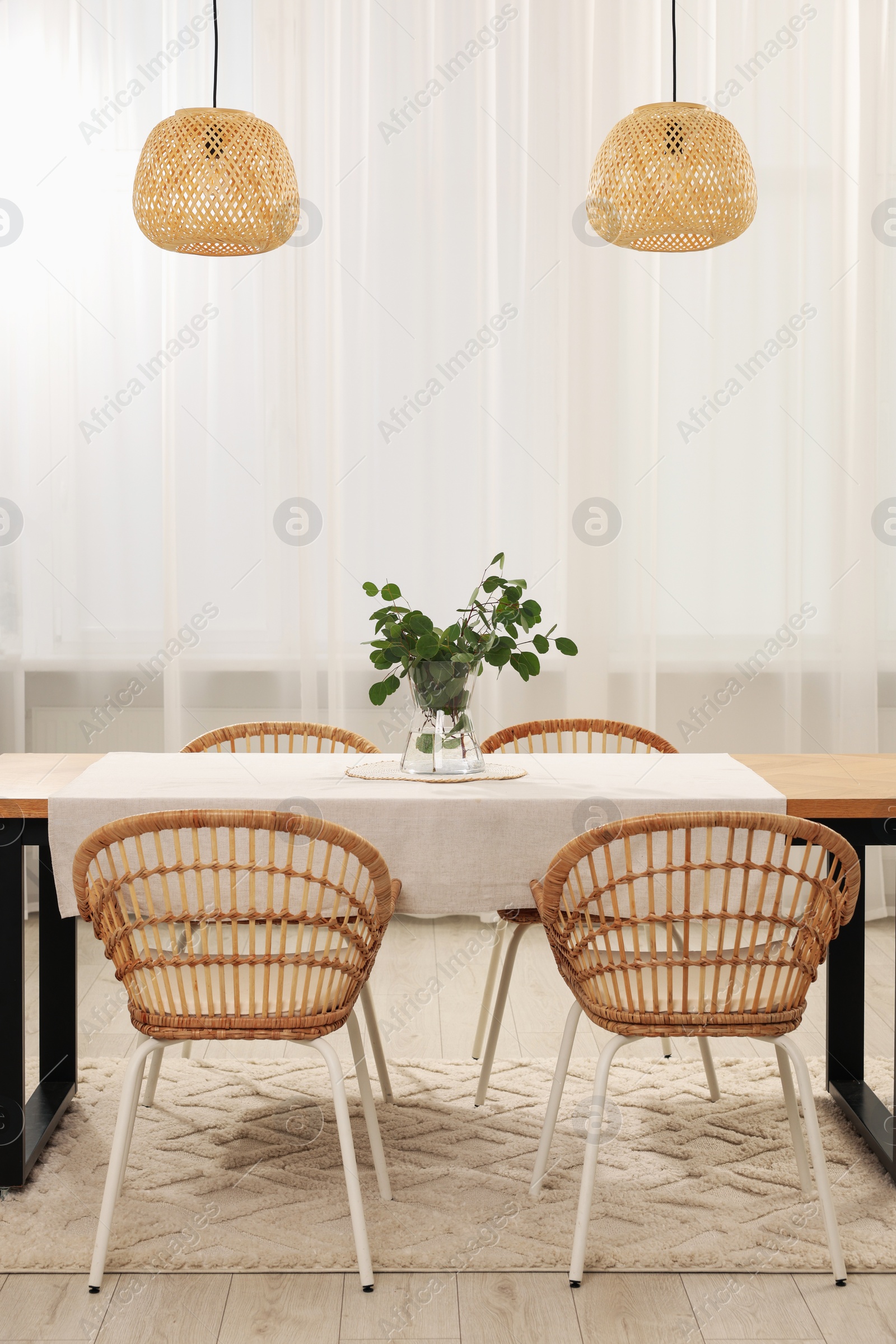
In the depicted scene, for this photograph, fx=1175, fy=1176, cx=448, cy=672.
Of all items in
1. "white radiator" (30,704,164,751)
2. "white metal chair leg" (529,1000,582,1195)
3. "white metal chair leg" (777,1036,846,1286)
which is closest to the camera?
"white metal chair leg" (777,1036,846,1286)

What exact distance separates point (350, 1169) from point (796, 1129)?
821 millimetres

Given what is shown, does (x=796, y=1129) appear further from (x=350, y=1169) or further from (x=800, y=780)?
(x=350, y=1169)

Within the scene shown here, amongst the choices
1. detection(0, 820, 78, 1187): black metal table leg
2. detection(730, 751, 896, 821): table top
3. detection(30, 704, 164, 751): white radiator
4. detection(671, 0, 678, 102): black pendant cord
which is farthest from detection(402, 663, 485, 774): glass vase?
detection(30, 704, 164, 751): white radiator

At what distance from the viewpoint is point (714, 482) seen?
3732 millimetres

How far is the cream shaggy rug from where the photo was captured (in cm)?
187

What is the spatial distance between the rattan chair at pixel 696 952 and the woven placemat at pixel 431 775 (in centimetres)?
34

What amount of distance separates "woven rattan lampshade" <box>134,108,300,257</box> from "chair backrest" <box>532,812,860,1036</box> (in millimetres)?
1320

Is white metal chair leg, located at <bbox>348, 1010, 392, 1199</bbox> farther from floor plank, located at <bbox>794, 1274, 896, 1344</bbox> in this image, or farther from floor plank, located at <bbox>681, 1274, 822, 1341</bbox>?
floor plank, located at <bbox>794, 1274, 896, 1344</bbox>

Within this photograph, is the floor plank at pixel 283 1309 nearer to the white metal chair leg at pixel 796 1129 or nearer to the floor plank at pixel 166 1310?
the floor plank at pixel 166 1310

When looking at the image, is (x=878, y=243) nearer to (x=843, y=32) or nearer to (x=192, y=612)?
(x=843, y=32)

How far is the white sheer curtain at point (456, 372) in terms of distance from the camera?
358 cm

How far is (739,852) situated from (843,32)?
283 centimetres

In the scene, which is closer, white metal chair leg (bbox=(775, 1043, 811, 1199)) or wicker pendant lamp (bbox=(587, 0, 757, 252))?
white metal chair leg (bbox=(775, 1043, 811, 1199))

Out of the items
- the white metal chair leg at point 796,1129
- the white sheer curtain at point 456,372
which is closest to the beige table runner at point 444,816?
the white metal chair leg at point 796,1129
